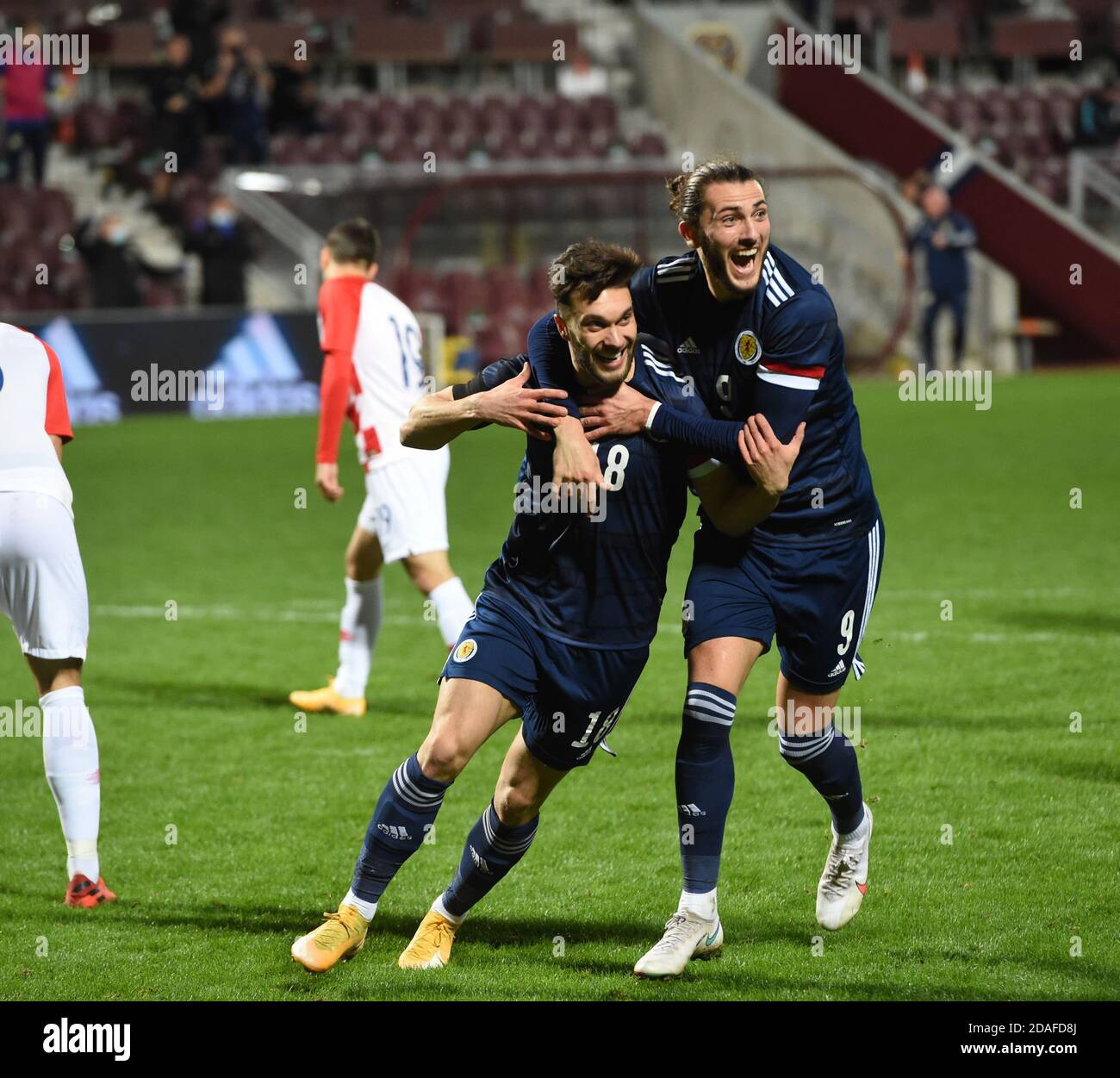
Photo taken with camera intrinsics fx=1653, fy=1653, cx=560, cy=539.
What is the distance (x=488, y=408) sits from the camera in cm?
414

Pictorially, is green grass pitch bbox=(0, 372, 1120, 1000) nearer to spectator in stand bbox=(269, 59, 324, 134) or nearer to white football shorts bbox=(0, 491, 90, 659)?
white football shorts bbox=(0, 491, 90, 659)

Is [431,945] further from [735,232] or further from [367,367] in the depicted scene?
[367,367]

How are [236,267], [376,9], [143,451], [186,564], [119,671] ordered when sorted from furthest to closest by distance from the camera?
[376,9]
[236,267]
[143,451]
[186,564]
[119,671]

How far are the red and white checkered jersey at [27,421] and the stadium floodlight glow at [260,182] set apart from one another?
52.3 feet

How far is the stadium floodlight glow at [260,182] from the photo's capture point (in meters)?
20.5

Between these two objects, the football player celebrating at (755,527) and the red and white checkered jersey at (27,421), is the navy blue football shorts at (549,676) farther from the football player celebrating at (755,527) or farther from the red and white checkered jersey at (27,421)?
the red and white checkered jersey at (27,421)

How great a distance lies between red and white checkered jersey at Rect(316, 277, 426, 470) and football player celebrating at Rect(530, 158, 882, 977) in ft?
9.69

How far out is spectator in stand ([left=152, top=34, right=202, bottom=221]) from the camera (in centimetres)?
2159

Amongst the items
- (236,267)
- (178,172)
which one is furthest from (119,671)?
(178,172)

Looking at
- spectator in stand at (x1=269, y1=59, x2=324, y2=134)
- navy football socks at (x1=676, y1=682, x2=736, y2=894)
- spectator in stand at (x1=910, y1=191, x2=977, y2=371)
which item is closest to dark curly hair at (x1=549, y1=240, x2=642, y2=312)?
navy football socks at (x1=676, y1=682, x2=736, y2=894)

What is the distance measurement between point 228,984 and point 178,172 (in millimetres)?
19266

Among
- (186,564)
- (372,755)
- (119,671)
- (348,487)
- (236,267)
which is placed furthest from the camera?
(236,267)
